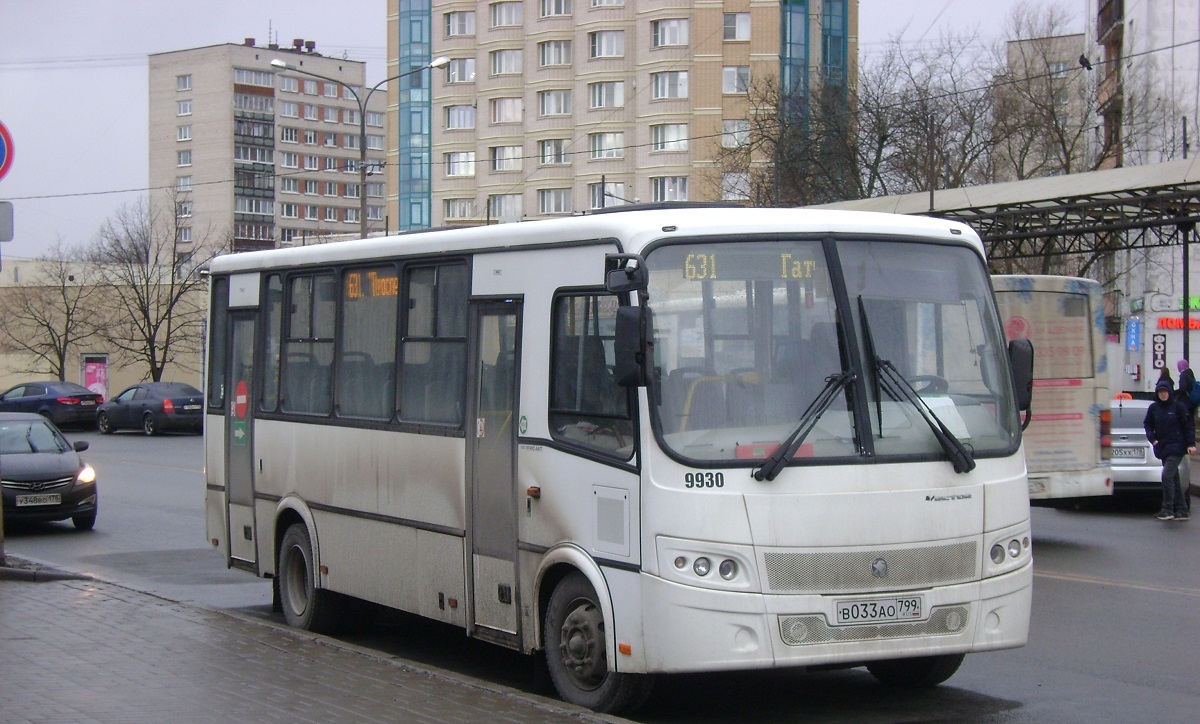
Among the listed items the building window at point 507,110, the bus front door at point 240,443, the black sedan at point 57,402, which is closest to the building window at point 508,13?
the building window at point 507,110

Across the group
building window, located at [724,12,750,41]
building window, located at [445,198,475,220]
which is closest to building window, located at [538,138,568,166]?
building window, located at [445,198,475,220]

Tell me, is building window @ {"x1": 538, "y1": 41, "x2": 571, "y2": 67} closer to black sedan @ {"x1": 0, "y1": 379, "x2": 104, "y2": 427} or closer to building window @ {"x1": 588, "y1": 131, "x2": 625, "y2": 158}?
building window @ {"x1": 588, "y1": 131, "x2": 625, "y2": 158}

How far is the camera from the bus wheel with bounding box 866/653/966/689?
8.28 metres

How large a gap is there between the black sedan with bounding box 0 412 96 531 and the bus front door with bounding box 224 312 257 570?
7.12 metres

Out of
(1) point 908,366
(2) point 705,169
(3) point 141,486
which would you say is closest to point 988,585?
(1) point 908,366

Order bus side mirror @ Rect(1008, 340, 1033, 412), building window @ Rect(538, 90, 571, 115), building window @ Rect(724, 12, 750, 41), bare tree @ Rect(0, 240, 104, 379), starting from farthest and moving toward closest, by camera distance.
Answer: building window @ Rect(538, 90, 571, 115) < building window @ Rect(724, 12, 750, 41) < bare tree @ Rect(0, 240, 104, 379) < bus side mirror @ Rect(1008, 340, 1033, 412)

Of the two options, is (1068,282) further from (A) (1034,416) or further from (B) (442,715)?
(B) (442,715)

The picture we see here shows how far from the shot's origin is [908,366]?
7465mm

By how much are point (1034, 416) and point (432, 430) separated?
9.56 meters

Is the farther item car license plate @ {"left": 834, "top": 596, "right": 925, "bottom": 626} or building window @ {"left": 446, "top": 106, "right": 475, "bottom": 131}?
building window @ {"left": 446, "top": 106, "right": 475, "bottom": 131}

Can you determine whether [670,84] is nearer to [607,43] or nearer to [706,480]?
[607,43]

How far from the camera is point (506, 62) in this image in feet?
287

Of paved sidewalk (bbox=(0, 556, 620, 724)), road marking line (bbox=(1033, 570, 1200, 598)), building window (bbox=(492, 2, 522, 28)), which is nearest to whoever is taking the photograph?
paved sidewalk (bbox=(0, 556, 620, 724))

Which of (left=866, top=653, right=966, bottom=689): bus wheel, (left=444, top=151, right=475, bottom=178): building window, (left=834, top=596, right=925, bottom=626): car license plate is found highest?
(left=444, top=151, right=475, bottom=178): building window
